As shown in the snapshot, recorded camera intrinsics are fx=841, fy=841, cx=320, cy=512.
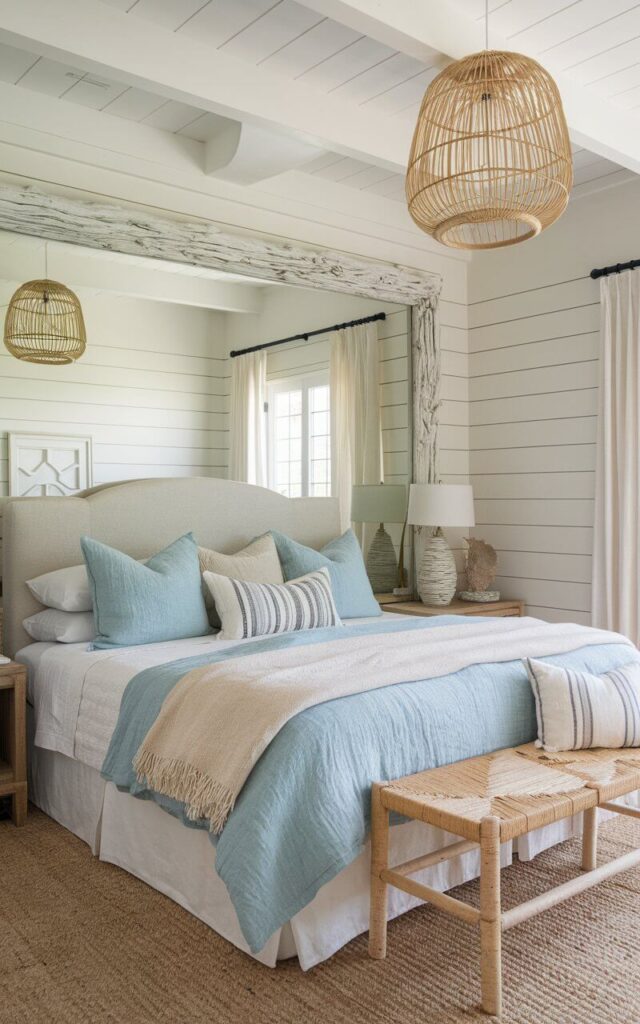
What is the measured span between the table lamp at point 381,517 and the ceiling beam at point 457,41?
2.01 metres

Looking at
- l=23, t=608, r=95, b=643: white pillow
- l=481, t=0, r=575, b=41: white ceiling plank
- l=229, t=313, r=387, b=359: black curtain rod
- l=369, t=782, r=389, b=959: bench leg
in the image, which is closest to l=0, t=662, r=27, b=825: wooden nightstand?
l=23, t=608, r=95, b=643: white pillow

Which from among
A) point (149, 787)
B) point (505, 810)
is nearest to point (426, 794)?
point (505, 810)

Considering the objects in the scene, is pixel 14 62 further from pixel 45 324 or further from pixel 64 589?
pixel 64 589

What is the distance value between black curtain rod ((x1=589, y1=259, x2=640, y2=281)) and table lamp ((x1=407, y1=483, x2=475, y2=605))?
4.27 ft

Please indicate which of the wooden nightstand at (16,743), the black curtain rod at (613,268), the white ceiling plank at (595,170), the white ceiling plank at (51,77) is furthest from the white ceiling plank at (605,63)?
the wooden nightstand at (16,743)

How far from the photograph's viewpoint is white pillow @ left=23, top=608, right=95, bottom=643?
10.7 feet

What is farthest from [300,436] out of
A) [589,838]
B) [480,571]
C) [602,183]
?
[589,838]

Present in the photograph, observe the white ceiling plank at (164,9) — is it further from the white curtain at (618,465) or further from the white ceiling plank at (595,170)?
the white curtain at (618,465)

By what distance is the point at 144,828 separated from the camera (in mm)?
2570

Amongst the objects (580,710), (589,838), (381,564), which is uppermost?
(381,564)

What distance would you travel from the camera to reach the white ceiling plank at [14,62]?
3082 mm

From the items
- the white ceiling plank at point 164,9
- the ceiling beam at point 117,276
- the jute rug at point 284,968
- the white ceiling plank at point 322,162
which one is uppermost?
the white ceiling plank at point 164,9

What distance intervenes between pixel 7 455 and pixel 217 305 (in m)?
1.27

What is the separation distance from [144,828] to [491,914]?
115 cm
